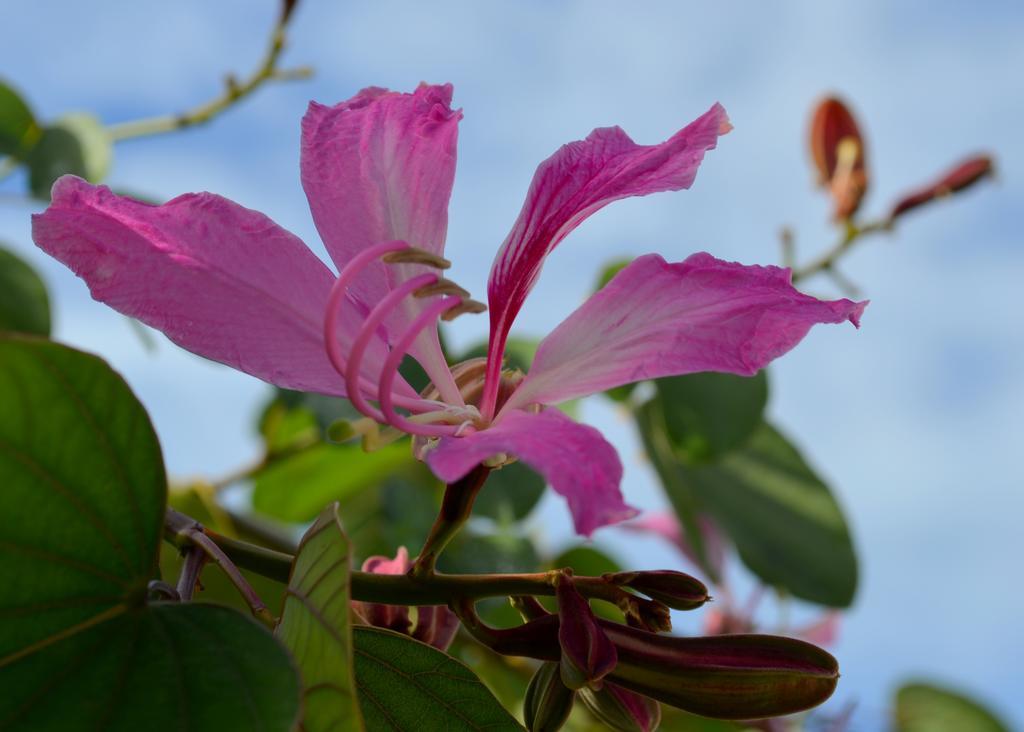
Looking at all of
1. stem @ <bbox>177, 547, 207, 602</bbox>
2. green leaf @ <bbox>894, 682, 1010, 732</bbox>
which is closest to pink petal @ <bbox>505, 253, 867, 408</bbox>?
stem @ <bbox>177, 547, 207, 602</bbox>

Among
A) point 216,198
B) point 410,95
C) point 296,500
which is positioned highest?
point 296,500

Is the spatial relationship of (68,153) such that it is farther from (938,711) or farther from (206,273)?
(938,711)

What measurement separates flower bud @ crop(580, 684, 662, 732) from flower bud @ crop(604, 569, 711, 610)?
2.9 inches

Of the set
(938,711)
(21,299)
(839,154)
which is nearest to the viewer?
(21,299)

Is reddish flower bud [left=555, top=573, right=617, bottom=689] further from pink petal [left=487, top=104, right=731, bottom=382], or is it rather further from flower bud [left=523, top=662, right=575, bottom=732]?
pink petal [left=487, top=104, right=731, bottom=382]

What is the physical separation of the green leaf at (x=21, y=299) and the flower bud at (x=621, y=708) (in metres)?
1.15

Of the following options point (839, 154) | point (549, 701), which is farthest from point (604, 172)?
point (839, 154)

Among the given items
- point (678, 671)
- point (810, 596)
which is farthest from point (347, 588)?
point (810, 596)

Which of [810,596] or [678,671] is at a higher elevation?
[810,596]

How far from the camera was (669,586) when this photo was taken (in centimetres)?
82

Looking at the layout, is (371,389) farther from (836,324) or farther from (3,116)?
(3,116)

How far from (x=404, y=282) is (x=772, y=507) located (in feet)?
4.16

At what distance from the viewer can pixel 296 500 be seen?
89.2 inches

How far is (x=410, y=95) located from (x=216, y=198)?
180 mm
